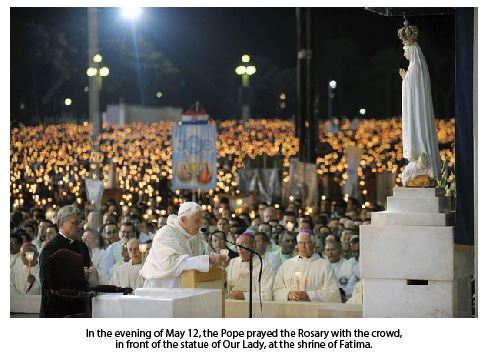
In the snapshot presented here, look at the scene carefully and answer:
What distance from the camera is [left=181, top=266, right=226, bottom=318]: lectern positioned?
11.4 meters

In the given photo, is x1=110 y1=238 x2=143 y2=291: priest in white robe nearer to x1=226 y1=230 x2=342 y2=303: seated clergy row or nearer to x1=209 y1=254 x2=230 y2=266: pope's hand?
x1=226 y1=230 x2=342 y2=303: seated clergy row

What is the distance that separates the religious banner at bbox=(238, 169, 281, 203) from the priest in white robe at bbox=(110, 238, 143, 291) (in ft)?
29.7

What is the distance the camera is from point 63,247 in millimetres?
10938

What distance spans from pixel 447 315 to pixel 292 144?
21284 mm

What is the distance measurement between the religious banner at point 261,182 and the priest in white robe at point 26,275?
9.00 metres

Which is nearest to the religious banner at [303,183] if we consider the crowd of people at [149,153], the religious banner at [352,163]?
the religious banner at [352,163]

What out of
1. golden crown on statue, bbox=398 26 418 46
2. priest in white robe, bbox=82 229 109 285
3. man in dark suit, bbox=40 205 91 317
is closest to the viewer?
man in dark suit, bbox=40 205 91 317

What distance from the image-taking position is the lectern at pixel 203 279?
1142 centimetres

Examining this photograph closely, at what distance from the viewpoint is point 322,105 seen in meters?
35.6

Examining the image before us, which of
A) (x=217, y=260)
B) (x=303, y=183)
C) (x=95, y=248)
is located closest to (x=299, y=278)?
(x=217, y=260)

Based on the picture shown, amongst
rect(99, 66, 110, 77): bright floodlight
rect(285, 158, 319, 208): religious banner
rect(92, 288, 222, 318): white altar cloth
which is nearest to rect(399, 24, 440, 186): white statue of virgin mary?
rect(92, 288, 222, 318): white altar cloth

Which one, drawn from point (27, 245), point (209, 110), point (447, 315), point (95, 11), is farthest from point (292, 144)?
point (447, 315)

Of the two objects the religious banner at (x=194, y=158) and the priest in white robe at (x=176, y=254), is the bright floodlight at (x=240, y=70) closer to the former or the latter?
the religious banner at (x=194, y=158)
